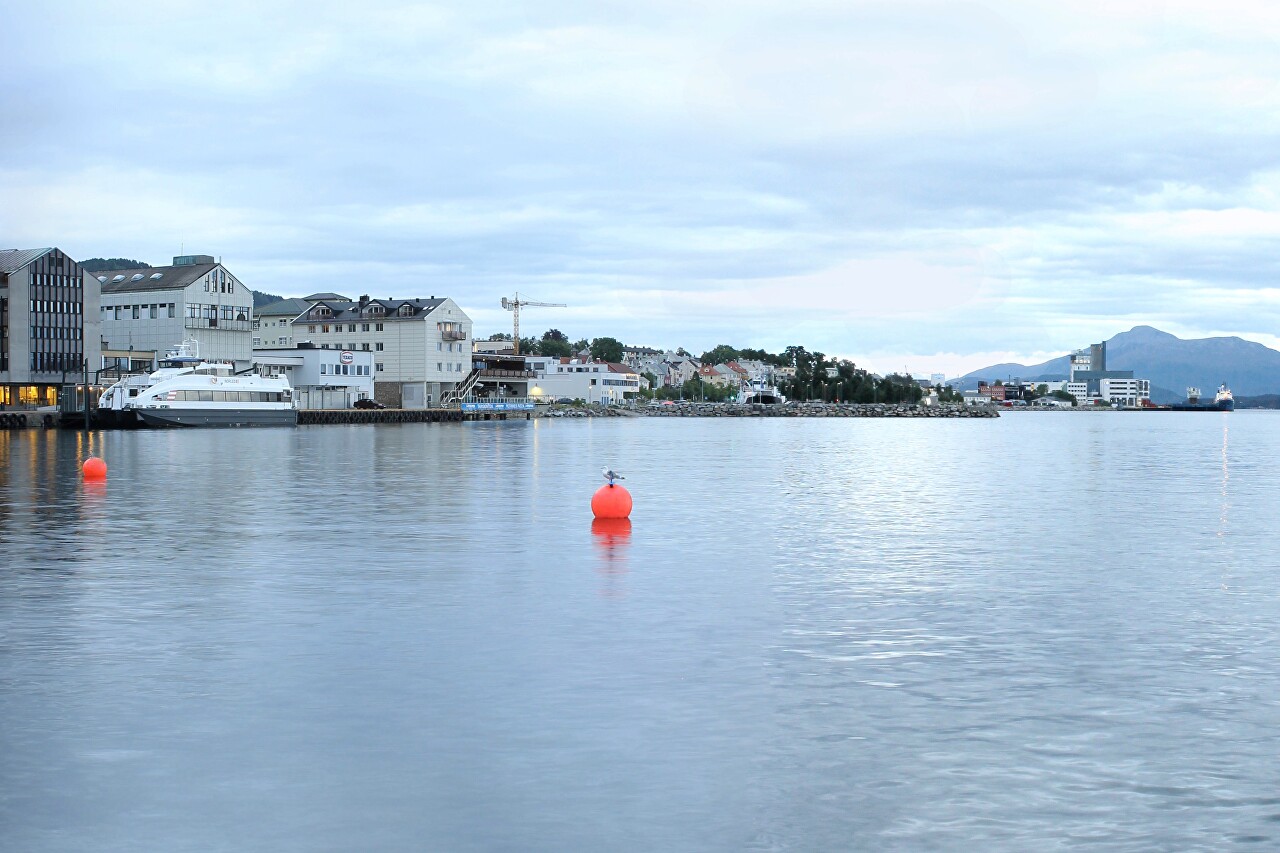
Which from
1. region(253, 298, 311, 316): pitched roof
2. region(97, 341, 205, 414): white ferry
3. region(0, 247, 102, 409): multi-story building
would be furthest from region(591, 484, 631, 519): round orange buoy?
region(253, 298, 311, 316): pitched roof

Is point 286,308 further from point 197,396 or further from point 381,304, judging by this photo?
point 197,396

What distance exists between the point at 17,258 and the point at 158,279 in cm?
1448

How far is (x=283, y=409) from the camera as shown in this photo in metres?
108

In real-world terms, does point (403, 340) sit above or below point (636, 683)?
above

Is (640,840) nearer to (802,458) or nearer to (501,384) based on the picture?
(802,458)

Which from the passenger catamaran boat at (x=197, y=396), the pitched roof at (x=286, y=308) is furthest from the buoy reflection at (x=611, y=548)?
the pitched roof at (x=286, y=308)

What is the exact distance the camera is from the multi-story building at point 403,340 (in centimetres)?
13738

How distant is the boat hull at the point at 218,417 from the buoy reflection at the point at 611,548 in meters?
75.2

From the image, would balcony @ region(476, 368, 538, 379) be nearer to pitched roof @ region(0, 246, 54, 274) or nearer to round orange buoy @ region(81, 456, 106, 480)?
pitched roof @ region(0, 246, 54, 274)

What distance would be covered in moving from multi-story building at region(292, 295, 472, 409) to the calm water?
350ft

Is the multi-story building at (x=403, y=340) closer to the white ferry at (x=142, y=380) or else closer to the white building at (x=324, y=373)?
the white building at (x=324, y=373)

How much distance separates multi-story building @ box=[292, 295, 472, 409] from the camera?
13738cm

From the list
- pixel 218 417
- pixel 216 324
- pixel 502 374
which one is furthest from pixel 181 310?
pixel 502 374

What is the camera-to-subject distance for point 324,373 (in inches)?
5044
